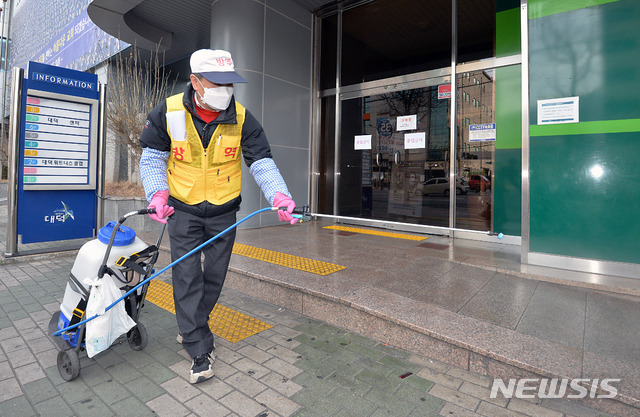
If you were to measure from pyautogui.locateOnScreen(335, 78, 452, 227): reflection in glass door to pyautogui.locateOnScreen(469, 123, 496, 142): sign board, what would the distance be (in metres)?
0.43

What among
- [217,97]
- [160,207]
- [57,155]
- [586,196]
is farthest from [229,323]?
[57,155]

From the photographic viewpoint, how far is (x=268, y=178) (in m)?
2.48

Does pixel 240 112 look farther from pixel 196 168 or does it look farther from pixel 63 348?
pixel 63 348

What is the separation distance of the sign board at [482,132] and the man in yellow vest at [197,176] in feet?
15.7

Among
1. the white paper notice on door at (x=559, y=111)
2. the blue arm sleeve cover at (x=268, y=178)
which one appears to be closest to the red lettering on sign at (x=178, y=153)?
the blue arm sleeve cover at (x=268, y=178)

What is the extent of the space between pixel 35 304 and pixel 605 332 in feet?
16.2

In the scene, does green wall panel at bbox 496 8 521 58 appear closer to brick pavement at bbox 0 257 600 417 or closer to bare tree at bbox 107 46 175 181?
brick pavement at bbox 0 257 600 417

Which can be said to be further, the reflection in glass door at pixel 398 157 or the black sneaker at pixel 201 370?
the reflection in glass door at pixel 398 157

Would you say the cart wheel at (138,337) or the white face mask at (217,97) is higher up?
the white face mask at (217,97)

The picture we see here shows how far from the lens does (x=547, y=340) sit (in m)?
2.41

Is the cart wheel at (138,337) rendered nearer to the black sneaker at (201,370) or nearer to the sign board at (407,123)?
the black sneaker at (201,370)

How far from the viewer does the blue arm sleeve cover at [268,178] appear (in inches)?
96.0

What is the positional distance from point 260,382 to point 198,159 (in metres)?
1.46

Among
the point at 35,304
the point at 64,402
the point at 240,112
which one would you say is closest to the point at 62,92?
the point at 35,304
